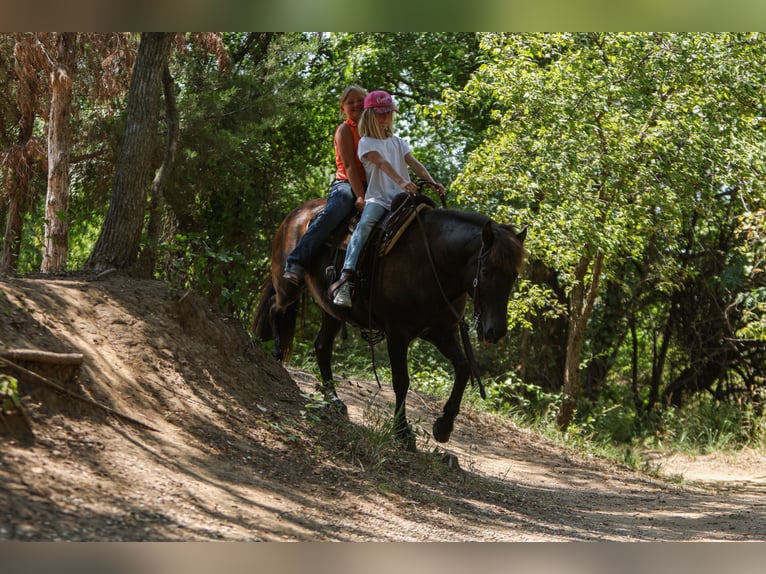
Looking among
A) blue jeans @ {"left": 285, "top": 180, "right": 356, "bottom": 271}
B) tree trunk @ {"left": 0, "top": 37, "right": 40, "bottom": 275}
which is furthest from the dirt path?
tree trunk @ {"left": 0, "top": 37, "right": 40, "bottom": 275}

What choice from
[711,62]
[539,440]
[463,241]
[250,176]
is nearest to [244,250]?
[250,176]

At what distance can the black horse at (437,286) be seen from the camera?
7.12 m

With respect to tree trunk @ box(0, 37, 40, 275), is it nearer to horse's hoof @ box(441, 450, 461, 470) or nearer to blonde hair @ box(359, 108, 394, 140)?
blonde hair @ box(359, 108, 394, 140)

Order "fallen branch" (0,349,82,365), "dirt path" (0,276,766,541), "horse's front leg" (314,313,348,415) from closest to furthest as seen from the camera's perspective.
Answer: "dirt path" (0,276,766,541)
"fallen branch" (0,349,82,365)
"horse's front leg" (314,313,348,415)

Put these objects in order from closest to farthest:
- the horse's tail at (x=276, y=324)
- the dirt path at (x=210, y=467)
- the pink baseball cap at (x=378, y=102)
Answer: the dirt path at (x=210, y=467), the pink baseball cap at (x=378, y=102), the horse's tail at (x=276, y=324)

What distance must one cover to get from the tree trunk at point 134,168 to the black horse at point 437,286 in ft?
5.42

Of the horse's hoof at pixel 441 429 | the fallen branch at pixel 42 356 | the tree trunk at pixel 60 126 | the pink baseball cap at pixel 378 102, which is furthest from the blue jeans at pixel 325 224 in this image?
the tree trunk at pixel 60 126

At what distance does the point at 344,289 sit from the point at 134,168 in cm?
212

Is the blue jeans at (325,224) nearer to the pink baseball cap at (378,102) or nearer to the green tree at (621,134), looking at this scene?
the pink baseball cap at (378,102)

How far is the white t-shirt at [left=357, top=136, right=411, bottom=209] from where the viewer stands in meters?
7.61

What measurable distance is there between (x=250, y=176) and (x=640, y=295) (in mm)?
8864

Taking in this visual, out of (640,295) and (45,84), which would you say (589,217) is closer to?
(640,295)

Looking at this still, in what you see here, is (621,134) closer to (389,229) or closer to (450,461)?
(389,229)

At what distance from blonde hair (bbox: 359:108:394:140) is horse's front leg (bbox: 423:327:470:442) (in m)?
1.80
